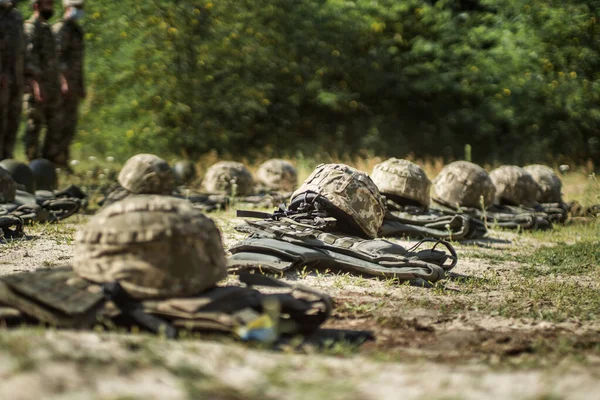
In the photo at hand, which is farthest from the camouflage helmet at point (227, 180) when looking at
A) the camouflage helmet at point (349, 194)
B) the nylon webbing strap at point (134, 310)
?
the nylon webbing strap at point (134, 310)

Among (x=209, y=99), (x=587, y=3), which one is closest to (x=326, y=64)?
(x=209, y=99)

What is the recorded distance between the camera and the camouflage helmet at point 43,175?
40.4 feet

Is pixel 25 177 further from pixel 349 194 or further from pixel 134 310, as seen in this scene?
pixel 134 310

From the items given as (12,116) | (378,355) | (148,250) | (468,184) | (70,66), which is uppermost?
(70,66)

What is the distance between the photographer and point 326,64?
23.5 metres

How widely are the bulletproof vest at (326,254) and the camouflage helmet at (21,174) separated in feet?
19.2

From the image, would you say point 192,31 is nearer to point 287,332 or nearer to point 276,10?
point 276,10

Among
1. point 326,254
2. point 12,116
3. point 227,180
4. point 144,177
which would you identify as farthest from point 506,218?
point 12,116

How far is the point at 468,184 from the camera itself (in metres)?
11.1

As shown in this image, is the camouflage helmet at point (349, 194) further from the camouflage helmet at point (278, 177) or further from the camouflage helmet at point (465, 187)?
the camouflage helmet at point (278, 177)

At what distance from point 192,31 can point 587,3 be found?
11182mm

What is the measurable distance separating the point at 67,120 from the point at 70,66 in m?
1.17

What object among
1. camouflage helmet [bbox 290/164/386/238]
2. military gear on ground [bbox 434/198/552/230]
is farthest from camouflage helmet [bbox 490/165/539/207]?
camouflage helmet [bbox 290/164/386/238]

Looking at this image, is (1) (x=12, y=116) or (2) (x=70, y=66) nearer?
(1) (x=12, y=116)
